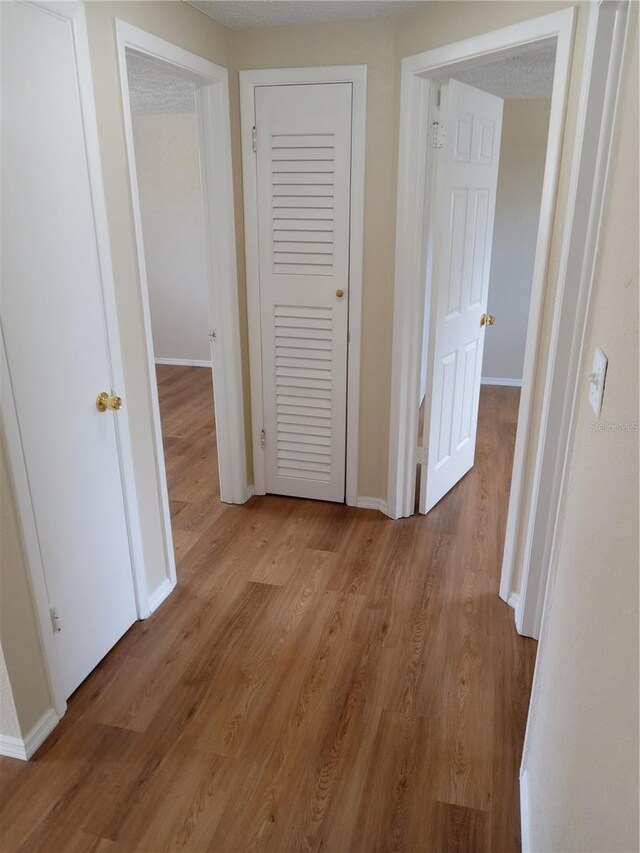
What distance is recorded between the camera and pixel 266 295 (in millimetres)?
2982

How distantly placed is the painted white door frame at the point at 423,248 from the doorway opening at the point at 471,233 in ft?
0.23

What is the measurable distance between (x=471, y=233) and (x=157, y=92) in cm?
268

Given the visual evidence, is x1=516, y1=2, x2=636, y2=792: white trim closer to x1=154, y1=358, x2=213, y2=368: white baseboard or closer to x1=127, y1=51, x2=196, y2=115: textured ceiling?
Answer: x1=127, y1=51, x2=196, y2=115: textured ceiling

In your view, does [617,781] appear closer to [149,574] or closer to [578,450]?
[578,450]

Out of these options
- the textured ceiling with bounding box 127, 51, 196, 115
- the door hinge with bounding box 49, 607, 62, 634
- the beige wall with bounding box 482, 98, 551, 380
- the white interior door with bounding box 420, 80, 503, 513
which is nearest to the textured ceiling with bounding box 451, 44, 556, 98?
the beige wall with bounding box 482, 98, 551, 380

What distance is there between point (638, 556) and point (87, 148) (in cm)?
180

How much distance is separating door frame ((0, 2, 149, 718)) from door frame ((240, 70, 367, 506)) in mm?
1055

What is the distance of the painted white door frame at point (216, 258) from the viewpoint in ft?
6.95

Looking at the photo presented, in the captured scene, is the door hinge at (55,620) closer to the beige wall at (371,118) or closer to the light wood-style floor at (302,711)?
the light wood-style floor at (302,711)

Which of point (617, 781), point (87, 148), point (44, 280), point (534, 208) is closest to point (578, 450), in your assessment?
point (617, 781)

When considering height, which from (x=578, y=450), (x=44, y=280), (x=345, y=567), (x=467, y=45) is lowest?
(x=345, y=567)

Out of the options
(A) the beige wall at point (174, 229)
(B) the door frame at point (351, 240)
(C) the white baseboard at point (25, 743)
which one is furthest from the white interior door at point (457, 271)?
(A) the beige wall at point (174, 229)

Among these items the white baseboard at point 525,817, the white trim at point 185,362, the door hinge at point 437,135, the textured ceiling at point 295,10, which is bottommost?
the white baseboard at point 525,817

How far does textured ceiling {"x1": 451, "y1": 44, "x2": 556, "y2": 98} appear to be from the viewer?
332cm
